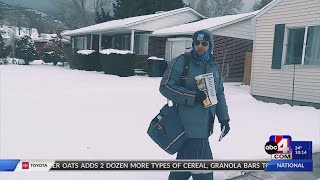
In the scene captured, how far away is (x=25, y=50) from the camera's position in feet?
103

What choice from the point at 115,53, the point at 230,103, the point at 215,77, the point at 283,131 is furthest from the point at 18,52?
the point at 215,77

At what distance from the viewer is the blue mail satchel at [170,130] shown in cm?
318

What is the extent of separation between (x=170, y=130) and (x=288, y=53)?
9011 millimetres

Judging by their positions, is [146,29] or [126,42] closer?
[146,29]

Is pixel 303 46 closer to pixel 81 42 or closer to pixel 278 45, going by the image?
pixel 278 45

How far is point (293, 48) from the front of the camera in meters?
10.8

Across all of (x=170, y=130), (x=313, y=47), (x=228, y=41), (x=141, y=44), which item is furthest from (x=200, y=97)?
(x=141, y=44)

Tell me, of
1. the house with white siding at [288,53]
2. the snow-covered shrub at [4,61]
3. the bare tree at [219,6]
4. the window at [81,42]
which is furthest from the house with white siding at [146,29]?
the bare tree at [219,6]

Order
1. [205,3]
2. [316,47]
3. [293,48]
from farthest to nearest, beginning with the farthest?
[205,3]
[293,48]
[316,47]

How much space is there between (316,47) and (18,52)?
28.5 meters

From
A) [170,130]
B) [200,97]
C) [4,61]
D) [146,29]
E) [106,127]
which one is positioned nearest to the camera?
[200,97]

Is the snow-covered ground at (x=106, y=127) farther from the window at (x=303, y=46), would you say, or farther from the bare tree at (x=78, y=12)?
the bare tree at (x=78, y=12)

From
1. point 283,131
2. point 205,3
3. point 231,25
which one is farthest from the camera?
point 205,3

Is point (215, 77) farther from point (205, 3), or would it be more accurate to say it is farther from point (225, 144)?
point (205, 3)
